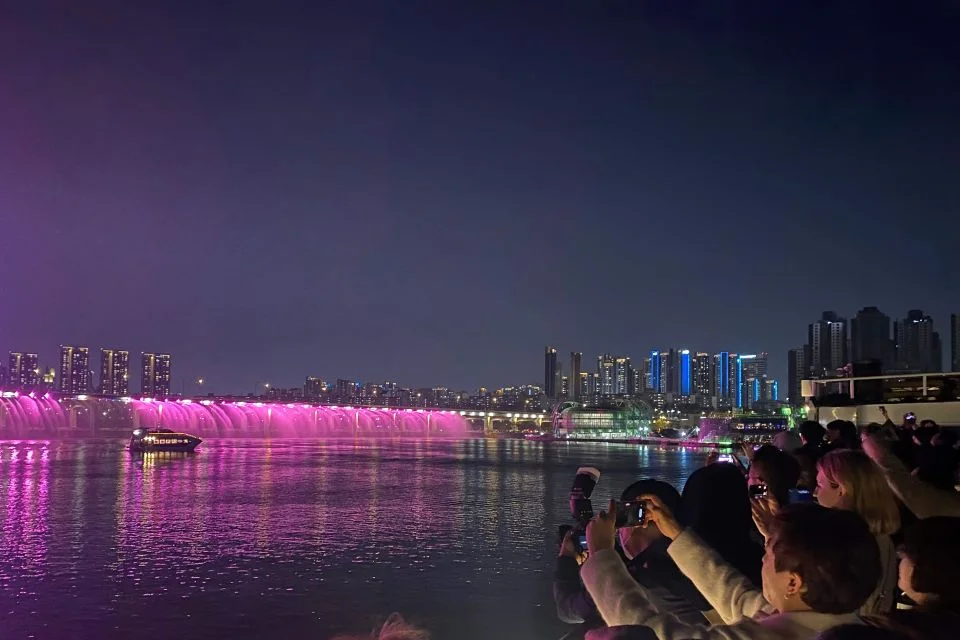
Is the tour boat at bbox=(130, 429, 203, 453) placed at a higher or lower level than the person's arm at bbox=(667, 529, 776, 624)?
lower

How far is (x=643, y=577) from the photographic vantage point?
394cm

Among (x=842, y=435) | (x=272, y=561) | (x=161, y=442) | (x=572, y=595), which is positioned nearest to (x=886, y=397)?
(x=161, y=442)

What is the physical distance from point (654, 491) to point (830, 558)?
1.35m

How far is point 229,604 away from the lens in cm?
966

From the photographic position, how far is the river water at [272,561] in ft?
29.2

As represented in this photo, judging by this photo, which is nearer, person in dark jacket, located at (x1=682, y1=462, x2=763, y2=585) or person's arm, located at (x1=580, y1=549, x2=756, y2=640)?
person's arm, located at (x1=580, y1=549, x2=756, y2=640)

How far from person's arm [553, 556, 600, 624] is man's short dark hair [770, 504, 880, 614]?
1385 millimetres

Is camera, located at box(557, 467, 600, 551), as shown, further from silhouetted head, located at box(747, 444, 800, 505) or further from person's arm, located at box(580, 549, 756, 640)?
person's arm, located at box(580, 549, 756, 640)

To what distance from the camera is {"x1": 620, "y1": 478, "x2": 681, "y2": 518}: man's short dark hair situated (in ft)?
12.4

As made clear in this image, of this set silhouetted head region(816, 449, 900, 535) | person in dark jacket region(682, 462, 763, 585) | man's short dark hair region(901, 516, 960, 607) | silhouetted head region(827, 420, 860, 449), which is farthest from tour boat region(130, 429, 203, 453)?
man's short dark hair region(901, 516, 960, 607)

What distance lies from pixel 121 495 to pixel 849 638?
24.6 metres

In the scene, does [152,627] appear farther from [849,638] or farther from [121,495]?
[121,495]

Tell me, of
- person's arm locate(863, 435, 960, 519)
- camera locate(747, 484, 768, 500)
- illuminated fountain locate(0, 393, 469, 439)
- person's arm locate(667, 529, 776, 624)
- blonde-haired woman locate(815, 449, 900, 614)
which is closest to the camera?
person's arm locate(667, 529, 776, 624)

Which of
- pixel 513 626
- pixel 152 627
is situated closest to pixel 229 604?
pixel 152 627
